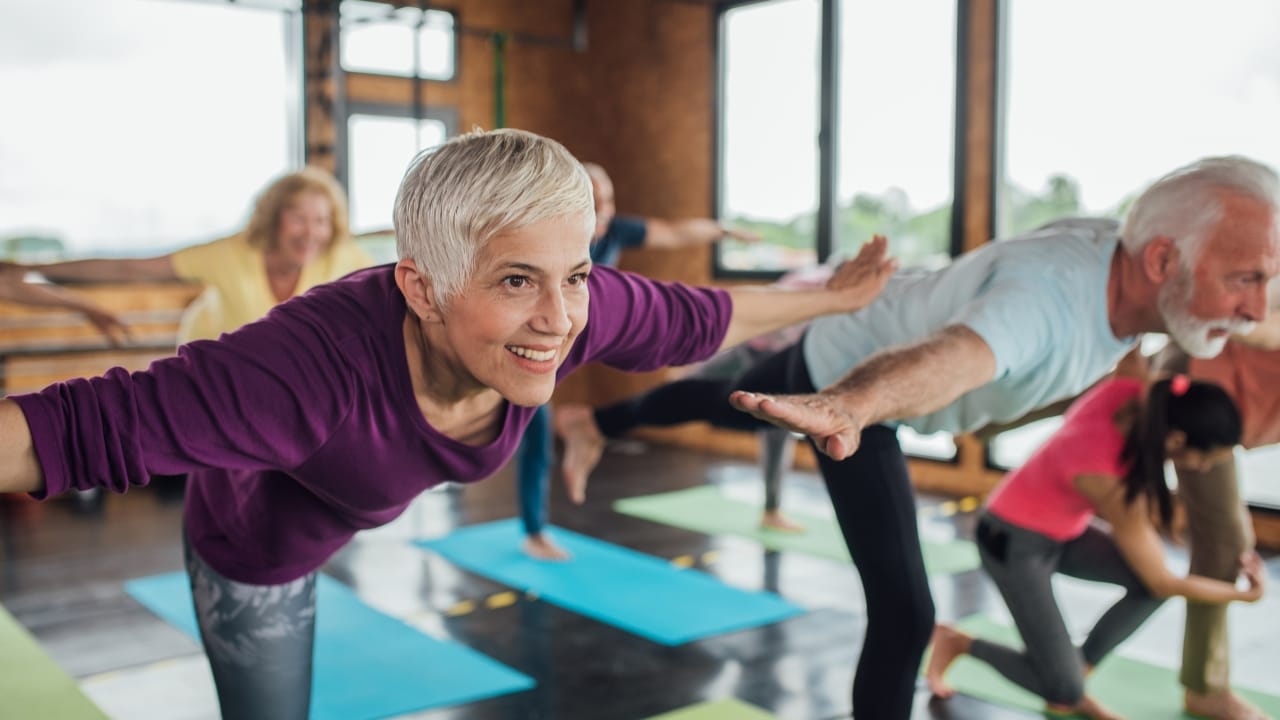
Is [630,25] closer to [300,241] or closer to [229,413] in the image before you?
[300,241]

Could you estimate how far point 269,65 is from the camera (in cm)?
646

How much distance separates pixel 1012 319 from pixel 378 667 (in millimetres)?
2135

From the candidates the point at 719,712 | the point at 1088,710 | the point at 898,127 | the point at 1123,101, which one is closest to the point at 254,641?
the point at 719,712

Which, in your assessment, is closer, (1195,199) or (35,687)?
(1195,199)

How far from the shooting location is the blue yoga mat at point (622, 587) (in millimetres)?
3635

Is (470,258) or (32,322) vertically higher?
(470,258)

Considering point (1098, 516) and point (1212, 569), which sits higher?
point (1098, 516)

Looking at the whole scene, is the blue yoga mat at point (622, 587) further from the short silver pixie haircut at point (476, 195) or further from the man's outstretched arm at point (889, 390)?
the short silver pixie haircut at point (476, 195)

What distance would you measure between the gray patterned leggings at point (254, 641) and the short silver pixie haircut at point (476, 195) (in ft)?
2.17

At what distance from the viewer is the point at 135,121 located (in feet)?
20.0

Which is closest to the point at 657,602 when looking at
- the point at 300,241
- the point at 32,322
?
the point at 300,241

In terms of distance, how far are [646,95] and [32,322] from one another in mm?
3811

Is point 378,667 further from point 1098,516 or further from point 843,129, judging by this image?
point 843,129

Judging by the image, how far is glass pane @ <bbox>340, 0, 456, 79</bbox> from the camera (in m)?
6.78
